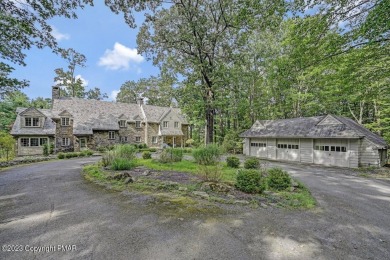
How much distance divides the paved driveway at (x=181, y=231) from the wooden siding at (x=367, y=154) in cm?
1092

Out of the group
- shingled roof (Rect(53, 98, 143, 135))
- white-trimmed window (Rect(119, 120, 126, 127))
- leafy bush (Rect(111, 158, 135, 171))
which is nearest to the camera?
leafy bush (Rect(111, 158, 135, 171))

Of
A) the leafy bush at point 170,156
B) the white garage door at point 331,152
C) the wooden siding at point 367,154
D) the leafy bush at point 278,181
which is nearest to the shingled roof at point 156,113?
the leafy bush at point 170,156

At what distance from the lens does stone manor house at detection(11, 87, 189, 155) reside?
21.5 metres

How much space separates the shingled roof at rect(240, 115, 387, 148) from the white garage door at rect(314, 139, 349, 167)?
31.4 inches

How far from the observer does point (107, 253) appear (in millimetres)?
3133

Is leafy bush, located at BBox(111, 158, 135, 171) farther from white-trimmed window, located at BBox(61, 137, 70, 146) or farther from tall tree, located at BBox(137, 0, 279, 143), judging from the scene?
white-trimmed window, located at BBox(61, 137, 70, 146)

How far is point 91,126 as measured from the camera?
81.5ft

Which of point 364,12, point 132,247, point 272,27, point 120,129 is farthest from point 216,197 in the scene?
point 120,129

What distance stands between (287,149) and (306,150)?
1.90 m

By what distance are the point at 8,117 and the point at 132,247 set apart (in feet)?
128

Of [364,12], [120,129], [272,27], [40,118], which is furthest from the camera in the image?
[120,129]

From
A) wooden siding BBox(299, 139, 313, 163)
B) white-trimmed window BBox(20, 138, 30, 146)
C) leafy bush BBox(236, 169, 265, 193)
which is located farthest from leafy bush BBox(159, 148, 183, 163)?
white-trimmed window BBox(20, 138, 30, 146)

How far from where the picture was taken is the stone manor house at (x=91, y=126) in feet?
70.4

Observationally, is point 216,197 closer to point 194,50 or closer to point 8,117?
point 194,50
